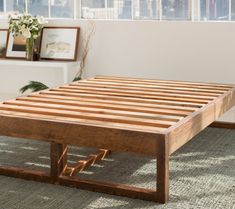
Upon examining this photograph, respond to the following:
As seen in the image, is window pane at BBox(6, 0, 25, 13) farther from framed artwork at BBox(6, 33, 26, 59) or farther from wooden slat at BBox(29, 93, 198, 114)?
wooden slat at BBox(29, 93, 198, 114)

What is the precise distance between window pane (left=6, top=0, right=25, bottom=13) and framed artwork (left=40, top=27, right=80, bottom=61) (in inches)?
20.9


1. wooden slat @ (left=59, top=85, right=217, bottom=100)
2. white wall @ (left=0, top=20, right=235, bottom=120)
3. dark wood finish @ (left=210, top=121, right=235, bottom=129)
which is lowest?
dark wood finish @ (left=210, top=121, right=235, bottom=129)

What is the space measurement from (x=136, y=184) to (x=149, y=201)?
28 cm

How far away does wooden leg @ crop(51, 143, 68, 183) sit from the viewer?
121 inches

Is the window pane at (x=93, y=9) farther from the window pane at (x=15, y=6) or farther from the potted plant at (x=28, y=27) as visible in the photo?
the window pane at (x=15, y=6)

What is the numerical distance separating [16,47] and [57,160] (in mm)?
Answer: 2810

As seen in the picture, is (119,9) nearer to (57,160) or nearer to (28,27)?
(28,27)

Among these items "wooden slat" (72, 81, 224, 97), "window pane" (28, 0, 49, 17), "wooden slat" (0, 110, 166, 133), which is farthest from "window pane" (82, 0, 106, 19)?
"wooden slat" (0, 110, 166, 133)

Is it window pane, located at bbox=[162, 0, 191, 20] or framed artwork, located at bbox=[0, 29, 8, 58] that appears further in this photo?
framed artwork, located at bbox=[0, 29, 8, 58]

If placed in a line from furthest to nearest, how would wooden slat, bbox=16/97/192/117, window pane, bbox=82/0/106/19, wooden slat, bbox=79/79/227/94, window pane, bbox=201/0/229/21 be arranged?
1. window pane, bbox=82/0/106/19
2. window pane, bbox=201/0/229/21
3. wooden slat, bbox=79/79/227/94
4. wooden slat, bbox=16/97/192/117

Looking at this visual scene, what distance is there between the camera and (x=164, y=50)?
504 centimetres

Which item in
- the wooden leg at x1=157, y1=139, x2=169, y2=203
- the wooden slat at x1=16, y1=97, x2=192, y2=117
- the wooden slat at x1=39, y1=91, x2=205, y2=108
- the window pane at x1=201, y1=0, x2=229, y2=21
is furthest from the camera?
the window pane at x1=201, y1=0, x2=229, y2=21

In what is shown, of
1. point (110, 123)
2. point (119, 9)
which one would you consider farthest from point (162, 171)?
point (119, 9)

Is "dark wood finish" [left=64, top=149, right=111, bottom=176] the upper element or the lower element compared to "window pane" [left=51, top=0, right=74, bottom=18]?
lower
